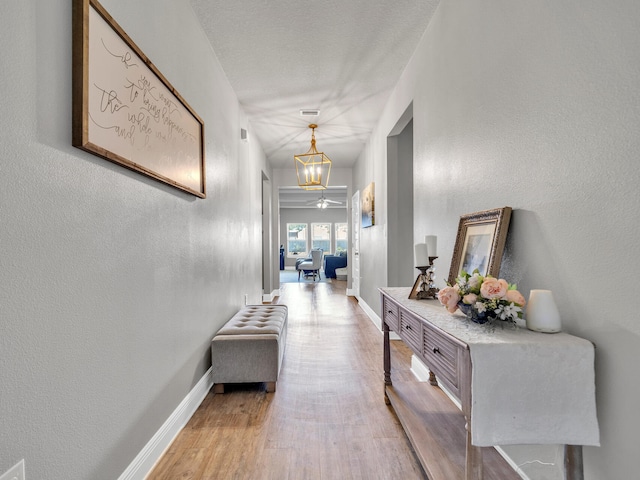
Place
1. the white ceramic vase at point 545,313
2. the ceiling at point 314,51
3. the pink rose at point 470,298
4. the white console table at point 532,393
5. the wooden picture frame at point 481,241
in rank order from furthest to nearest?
the ceiling at point 314,51 → the wooden picture frame at point 481,241 → the pink rose at point 470,298 → the white ceramic vase at point 545,313 → the white console table at point 532,393

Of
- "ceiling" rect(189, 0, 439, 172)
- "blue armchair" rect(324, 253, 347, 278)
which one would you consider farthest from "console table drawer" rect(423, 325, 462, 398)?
"blue armchair" rect(324, 253, 347, 278)

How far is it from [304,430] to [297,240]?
1262 centimetres

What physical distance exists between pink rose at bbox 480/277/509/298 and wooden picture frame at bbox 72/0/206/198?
148cm

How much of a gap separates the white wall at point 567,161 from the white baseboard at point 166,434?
1674mm

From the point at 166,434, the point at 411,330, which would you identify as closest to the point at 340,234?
the point at 411,330

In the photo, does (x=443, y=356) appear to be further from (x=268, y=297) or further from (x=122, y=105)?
(x=268, y=297)

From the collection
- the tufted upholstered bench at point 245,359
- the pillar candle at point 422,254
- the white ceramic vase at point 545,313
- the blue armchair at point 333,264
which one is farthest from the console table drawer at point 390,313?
the blue armchair at point 333,264

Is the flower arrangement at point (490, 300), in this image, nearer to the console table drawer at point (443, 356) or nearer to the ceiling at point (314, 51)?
the console table drawer at point (443, 356)

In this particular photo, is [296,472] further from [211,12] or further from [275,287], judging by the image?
[275,287]

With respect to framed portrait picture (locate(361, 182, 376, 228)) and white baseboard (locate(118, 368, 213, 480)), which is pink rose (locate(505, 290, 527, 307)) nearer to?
white baseboard (locate(118, 368, 213, 480))

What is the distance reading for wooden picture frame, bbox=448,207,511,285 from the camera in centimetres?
156

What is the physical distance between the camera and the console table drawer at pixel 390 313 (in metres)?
2.16

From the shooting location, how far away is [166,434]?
6.12ft

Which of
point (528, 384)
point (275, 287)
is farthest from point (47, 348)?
point (275, 287)
